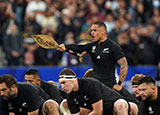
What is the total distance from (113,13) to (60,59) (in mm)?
3804

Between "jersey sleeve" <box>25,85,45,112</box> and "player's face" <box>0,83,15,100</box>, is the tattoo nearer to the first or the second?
"jersey sleeve" <box>25,85,45,112</box>

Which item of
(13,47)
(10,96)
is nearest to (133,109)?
(10,96)

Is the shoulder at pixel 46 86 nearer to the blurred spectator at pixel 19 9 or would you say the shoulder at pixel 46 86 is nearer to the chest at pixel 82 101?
the chest at pixel 82 101

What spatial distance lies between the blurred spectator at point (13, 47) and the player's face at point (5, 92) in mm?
7207

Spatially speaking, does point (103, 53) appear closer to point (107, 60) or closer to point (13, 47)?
point (107, 60)

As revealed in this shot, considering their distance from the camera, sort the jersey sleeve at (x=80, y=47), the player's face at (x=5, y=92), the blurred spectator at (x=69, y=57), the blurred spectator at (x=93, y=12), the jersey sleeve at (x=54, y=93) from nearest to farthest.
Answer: the player's face at (x=5, y=92) < the jersey sleeve at (x=80, y=47) < the jersey sleeve at (x=54, y=93) < the blurred spectator at (x=69, y=57) < the blurred spectator at (x=93, y=12)

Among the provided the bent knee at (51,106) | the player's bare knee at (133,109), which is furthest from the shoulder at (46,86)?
the player's bare knee at (133,109)

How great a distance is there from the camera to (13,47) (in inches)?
678

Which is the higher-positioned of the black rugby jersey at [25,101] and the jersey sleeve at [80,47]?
the jersey sleeve at [80,47]

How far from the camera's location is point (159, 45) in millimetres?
19234

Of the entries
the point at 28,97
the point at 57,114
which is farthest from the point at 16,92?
the point at 57,114

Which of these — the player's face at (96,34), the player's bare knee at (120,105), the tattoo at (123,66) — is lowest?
the player's bare knee at (120,105)

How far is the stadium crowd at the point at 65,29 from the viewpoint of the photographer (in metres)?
17.3

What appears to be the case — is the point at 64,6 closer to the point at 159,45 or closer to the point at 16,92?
the point at 159,45
